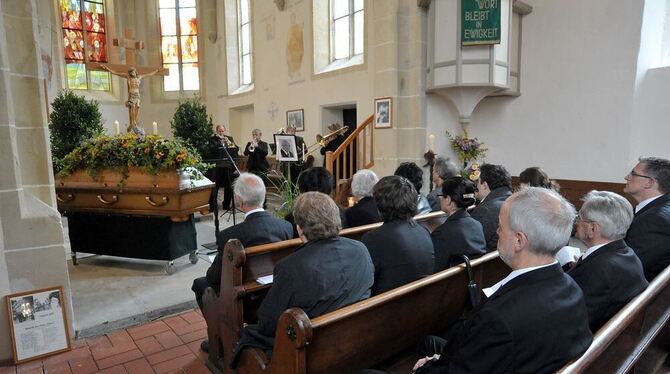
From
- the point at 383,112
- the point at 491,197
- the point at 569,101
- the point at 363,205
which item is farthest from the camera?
the point at 383,112

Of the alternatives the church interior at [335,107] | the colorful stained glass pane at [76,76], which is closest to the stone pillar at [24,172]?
the church interior at [335,107]

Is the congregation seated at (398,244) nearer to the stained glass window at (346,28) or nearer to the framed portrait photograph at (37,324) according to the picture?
the framed portrait photograph at (37,324)

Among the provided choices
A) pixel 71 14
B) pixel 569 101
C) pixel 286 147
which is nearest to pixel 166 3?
pixel 71 14

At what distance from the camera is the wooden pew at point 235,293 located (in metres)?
2.24

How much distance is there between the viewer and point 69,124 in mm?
8195

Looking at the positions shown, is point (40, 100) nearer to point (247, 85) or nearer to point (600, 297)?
point (600, 297)

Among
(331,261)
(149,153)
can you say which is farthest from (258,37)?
(331,261)

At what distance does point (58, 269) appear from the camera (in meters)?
2.93

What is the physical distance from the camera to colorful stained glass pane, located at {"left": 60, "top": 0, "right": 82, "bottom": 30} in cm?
1210

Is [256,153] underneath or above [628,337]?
above

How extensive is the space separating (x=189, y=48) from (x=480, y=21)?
10.5 m

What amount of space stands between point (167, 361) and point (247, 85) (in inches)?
420

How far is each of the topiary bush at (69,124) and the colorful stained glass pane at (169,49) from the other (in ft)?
18.6

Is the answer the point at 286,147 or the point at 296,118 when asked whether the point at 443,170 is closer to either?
the point at 286,147
